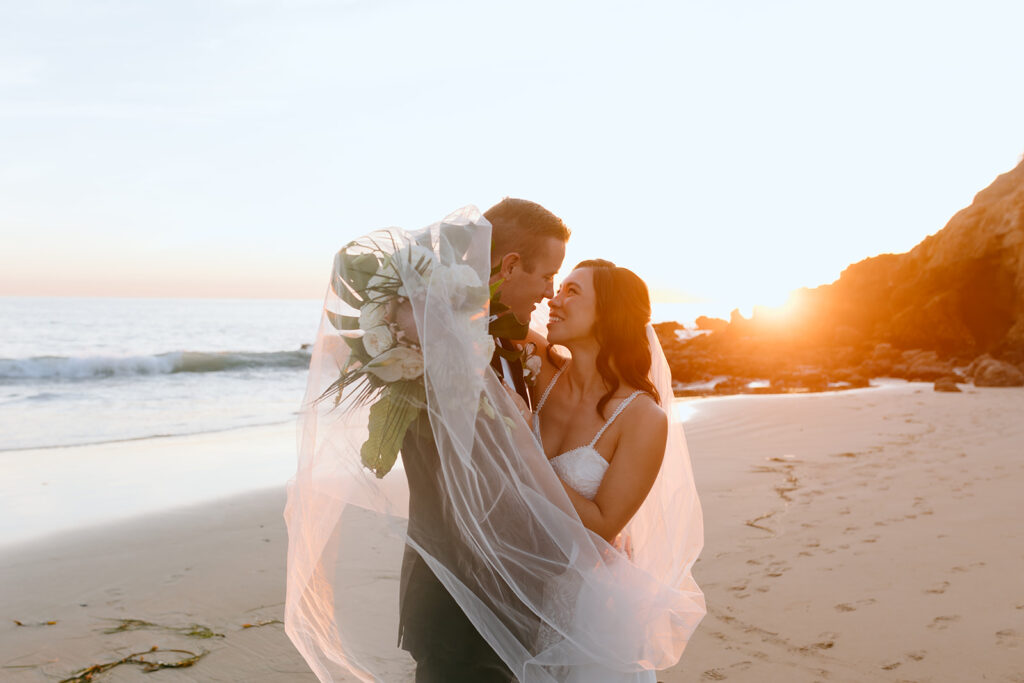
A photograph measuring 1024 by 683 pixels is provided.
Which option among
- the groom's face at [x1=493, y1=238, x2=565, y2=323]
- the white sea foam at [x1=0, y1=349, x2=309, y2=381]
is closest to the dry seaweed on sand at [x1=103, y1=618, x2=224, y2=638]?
the groom's face at [x1=493, y1=238, x2=565, y2=323]

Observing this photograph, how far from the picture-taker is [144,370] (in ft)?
84.3

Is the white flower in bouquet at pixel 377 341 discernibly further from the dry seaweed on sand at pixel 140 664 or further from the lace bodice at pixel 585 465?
the dry seaweed on sand at pixel 140 664

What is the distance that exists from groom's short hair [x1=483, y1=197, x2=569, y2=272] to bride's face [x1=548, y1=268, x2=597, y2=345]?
0.18 m

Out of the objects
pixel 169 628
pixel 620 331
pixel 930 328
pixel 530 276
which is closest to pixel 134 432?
pixel 169 628

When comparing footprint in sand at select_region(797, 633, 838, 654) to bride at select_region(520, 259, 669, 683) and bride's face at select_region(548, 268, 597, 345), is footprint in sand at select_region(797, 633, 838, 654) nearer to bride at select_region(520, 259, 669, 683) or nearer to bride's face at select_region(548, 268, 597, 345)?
bride at select_region(520, 259, 669, 683)

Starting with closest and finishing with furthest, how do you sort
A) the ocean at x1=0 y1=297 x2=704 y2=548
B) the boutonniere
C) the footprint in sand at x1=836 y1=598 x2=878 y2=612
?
the boutonniere < the footprint in sand at x1=836 y1=598 x2=878 y2=612 < the ocean at x1=0 y1=297 x2=704 y2=548

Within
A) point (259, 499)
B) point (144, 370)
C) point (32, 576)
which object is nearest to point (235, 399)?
point (144, 370)

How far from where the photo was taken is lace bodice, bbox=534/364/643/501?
9.18ft

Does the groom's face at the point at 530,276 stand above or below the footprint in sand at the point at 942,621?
above

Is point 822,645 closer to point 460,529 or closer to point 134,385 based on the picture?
point 460,529

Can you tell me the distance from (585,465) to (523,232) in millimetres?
921

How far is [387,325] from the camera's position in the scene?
226 cm

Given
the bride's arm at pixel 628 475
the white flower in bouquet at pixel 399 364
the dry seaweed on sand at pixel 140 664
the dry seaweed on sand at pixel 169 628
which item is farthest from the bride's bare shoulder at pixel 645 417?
the dry seaweed on sand at pixel 169 628

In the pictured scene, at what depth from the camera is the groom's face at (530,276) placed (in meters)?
3.07
